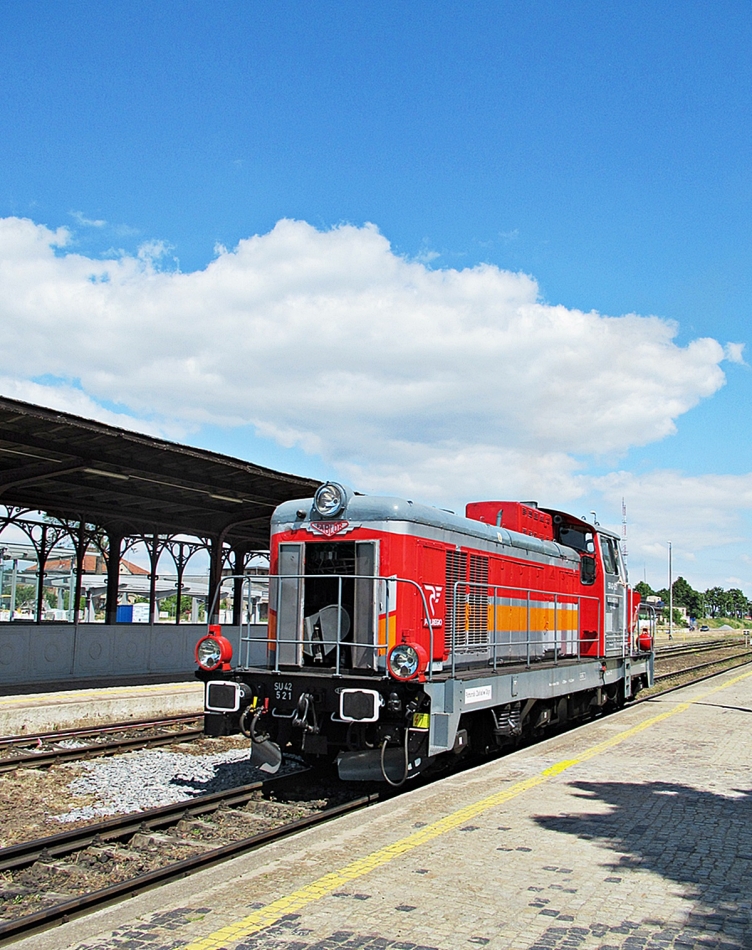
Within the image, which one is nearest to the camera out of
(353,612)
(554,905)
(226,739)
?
(554,905)

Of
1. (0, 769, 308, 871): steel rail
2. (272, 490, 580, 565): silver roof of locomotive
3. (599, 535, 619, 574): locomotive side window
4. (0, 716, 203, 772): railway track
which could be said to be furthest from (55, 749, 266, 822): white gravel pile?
(599, 535, 619, 574): locomotive side window

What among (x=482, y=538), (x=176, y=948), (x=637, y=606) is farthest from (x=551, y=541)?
(x=176, y=948)

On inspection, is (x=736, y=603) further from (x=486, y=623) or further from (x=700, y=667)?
(x=486, y=623)

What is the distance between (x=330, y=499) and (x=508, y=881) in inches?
178

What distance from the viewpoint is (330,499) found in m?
8.98

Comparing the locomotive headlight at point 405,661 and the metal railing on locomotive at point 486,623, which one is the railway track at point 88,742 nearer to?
the metal railing on locomotive at point 486,623

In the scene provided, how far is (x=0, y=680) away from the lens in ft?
56.7

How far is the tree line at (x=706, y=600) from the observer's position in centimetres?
12253

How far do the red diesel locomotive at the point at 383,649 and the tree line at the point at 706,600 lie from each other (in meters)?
105

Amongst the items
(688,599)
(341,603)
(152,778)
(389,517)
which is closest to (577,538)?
(389,517)

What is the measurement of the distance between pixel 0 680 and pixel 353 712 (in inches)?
490

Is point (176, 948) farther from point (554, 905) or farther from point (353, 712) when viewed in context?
point (353, 712)

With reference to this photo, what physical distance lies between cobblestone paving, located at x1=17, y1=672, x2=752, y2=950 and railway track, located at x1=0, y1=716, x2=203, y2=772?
5388mm

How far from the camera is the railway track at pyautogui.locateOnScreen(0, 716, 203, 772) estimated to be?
10648 mm
